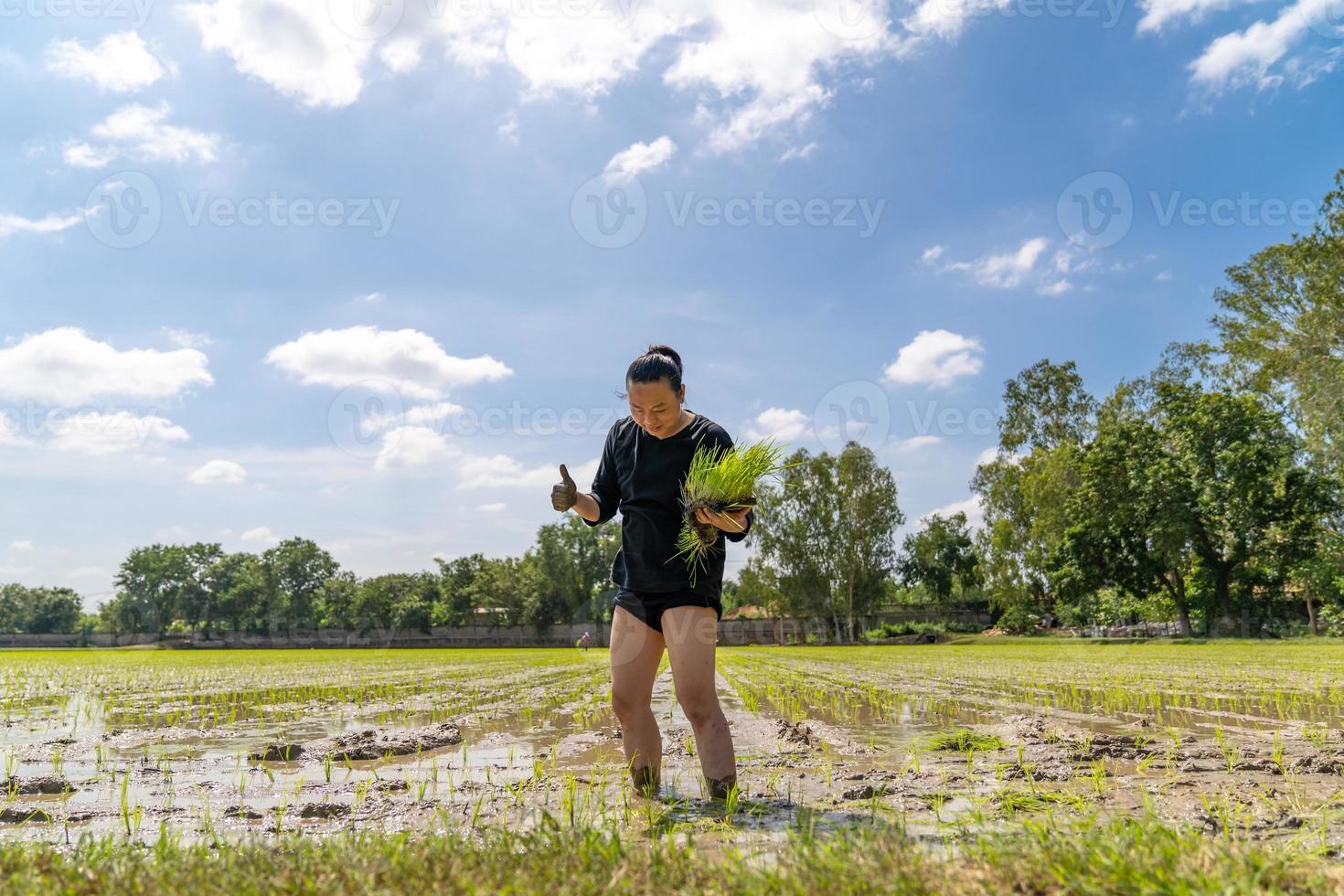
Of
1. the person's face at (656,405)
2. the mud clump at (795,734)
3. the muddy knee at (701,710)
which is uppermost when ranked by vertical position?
the person's face at (656,405)

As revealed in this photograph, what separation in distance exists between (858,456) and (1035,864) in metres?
48.2

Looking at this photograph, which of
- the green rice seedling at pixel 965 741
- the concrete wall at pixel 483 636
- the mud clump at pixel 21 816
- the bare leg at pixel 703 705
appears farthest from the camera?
the concrete wall at pixel 483 636

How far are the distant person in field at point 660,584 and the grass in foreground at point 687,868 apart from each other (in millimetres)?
1205

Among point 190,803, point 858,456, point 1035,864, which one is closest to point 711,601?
point 1035,864

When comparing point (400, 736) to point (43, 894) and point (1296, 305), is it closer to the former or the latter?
point (43, 894)

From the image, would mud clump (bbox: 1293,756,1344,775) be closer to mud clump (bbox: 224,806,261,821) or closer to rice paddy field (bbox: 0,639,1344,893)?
rice paddy field (bbox: 0,639,1344,893)

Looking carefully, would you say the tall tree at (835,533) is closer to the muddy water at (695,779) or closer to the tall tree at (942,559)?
the tall tree at (942,559)

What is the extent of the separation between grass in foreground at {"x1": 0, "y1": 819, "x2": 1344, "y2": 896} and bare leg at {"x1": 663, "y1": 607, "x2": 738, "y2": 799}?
3.85 ft

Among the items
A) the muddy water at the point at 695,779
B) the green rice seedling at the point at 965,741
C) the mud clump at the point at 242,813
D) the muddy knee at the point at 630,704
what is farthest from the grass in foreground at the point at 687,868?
the green rice seedling at the point at 965,741

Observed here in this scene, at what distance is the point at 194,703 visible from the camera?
356 inches

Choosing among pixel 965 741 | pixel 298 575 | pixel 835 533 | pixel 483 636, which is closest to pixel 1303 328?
pixel 835 533

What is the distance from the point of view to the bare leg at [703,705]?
3.45m

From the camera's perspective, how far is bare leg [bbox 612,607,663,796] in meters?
3.63

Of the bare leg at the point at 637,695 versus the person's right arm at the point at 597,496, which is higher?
the person's right arm at the point at 597,496
